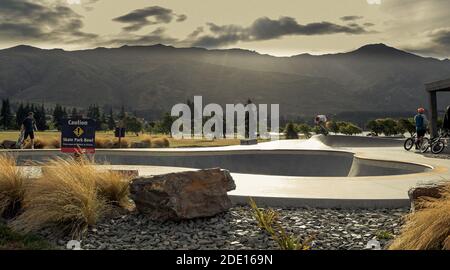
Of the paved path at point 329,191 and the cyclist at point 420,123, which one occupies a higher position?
the cyclist at point 420,123

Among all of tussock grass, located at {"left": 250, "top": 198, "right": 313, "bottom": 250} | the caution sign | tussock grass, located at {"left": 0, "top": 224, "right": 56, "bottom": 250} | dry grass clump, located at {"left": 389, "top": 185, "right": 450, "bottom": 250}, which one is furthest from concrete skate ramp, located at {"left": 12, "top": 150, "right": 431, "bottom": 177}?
dry grass clump, located at {"left": 389, "top": 185, "right": 450, "bottom": 250}

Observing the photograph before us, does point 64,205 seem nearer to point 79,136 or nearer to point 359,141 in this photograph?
point 79,136

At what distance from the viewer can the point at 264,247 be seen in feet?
22.0

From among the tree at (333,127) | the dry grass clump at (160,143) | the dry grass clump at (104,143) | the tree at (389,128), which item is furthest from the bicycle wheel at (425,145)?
the tree at (333,127)

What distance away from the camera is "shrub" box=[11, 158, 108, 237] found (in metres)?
7.69

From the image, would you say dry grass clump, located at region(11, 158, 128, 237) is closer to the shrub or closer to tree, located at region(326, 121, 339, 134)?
the shrub

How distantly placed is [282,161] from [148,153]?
6158 mm

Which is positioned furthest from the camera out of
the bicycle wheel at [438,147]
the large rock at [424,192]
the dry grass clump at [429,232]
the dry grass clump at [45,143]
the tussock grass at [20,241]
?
the dry grass clump at [45,143]

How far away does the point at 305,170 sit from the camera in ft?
69.2

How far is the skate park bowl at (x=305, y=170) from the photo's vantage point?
28.1 ft

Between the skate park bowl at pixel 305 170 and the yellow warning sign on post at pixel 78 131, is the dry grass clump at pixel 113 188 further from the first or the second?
the yellow warning sign on post at pixel 78 131

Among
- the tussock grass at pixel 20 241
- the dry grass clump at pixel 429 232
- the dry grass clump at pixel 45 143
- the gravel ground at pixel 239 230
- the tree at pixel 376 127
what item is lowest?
the tussock grass at pixel 20 241

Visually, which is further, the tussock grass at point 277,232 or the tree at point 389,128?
the tree at point 389,128

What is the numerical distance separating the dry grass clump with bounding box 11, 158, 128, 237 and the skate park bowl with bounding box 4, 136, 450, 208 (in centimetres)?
249
